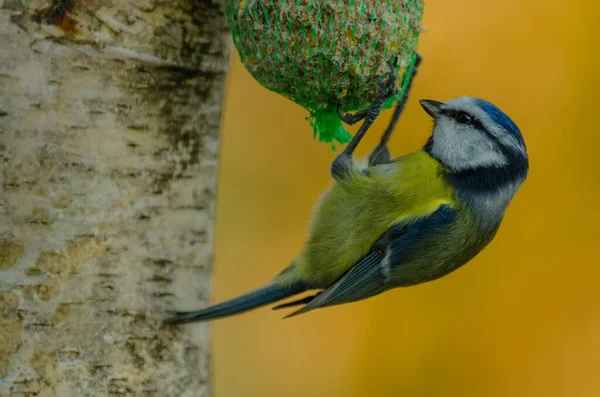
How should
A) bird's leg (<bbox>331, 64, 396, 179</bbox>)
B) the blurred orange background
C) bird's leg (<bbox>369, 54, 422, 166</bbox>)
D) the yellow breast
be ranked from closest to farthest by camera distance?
bird's leg (<bbox>331, 64, 396, 179</bbox>) → the yellow breast → bird's leg (<bbox>369, 54, 422, 166</bbox>) → the blurred orange background

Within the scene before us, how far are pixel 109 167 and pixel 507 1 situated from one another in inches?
105

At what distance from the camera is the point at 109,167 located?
1694 mm

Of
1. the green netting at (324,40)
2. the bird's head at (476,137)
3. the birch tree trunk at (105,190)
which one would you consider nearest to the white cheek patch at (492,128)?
the bird's head at (476,137)

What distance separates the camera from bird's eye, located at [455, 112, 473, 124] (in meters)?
2.18

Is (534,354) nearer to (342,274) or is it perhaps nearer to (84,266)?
(342,274)

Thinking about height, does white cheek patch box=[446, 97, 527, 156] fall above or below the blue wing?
above

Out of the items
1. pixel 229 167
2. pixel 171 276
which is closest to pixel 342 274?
pixel 171 276

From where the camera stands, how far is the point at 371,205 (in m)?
2.27

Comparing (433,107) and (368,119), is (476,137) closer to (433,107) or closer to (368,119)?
(433,107)

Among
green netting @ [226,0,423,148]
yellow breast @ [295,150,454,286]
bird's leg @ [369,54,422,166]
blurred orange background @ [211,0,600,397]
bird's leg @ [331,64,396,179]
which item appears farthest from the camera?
blurred orange background @ [211,0,600,397]

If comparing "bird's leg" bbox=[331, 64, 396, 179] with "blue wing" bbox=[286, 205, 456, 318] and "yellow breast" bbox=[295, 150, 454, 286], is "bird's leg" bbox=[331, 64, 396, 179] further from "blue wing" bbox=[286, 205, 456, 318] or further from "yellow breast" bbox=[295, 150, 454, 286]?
"blue wing" bbox=[286, 205, 456, 318]

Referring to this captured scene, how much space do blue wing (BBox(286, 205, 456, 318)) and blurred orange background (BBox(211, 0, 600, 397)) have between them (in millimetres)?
1327

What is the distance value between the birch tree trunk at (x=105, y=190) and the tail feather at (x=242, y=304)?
0.10 ft

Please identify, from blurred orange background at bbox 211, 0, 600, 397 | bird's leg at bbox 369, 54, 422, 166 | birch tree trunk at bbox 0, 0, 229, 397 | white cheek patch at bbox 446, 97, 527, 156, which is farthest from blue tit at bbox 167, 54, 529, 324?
blurred orange background at bbox 211, 0, 600, 397
